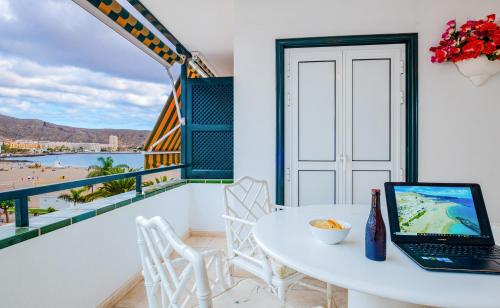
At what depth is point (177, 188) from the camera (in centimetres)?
327

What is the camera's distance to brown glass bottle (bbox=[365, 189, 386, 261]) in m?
0.97

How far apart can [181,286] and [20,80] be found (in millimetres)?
1978

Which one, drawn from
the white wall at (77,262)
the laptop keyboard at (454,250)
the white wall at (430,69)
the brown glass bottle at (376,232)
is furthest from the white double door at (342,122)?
the brown glass bottle at (376,232)

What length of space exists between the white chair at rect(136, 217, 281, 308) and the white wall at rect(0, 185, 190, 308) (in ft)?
2.85

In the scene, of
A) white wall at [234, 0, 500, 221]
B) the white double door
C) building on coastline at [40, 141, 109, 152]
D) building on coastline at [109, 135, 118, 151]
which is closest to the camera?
building on coastline at [40, 141, 109, 152]

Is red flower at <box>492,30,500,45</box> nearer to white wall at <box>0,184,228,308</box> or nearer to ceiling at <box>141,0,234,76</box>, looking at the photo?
ceiling at <box>141,0,234,76</box>

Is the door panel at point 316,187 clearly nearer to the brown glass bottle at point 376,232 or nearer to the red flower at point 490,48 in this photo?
the red flower at point 490,48

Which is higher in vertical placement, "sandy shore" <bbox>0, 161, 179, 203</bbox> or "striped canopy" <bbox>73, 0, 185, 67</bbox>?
"striped canopy" <bbox>73, 0, 185, 67</bbox>

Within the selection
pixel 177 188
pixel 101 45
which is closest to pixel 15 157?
pixel 177 188

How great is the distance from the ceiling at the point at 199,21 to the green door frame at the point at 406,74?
773 millimetres

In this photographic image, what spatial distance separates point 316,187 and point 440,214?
1776 millimetres

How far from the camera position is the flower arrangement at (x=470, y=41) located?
239 cm

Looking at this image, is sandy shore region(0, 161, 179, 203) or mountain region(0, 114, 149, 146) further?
mountain region(0, 114, 149, 146)

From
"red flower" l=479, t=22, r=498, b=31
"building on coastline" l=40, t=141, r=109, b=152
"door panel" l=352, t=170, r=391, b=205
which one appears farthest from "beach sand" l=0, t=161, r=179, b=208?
"red flower" l=479, t=22, r=498, b=31
